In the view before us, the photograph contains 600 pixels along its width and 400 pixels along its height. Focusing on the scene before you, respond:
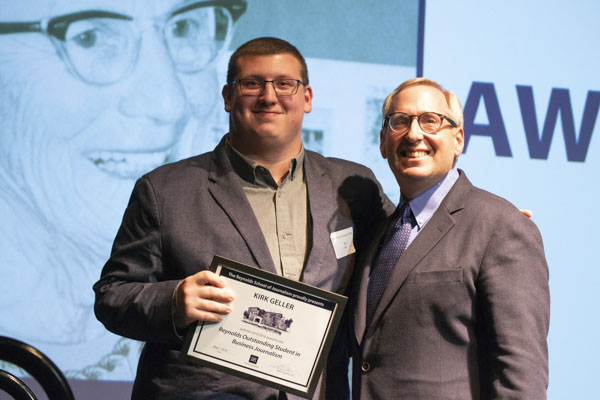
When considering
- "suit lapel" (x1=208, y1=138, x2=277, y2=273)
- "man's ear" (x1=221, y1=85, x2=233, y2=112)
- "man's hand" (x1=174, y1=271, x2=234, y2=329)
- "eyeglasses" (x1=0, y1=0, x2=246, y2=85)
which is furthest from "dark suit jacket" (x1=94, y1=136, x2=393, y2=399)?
"eyeglasses" (x1=0, y1=0, x2=246, y2=85)

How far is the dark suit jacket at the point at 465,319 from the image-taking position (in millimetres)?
1805

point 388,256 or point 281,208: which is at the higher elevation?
point 281,208

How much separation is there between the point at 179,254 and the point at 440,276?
793mm

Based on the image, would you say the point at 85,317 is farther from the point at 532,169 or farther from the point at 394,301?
the point at 532,169

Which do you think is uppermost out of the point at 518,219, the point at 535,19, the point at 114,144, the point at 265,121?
the point at 535,19

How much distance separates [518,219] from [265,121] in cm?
85

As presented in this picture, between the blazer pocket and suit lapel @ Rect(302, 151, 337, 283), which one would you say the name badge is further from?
the blazer pocket

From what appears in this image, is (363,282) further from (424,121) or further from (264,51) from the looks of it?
(264,51)

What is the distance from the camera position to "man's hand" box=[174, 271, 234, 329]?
1845mm

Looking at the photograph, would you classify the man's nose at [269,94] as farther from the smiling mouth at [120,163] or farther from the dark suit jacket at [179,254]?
the smiling mouth at [120,163]

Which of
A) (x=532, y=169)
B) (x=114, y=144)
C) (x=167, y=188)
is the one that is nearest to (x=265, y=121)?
(x=167, y=188)

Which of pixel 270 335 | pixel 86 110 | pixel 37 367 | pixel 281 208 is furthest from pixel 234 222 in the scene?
pixel 86 110

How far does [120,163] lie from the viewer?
127 inches

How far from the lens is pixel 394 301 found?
1930 millimetres
